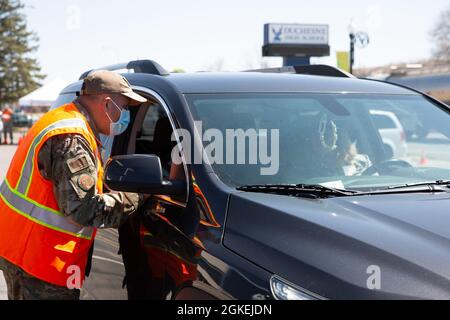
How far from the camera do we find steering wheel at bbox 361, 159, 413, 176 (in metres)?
3.22

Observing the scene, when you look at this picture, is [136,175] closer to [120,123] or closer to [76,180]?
[76,180]

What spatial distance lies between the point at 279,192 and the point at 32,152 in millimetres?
1137

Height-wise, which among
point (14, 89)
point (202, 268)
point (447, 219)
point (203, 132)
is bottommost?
point (14, 89)

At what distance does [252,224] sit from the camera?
91.0 inches

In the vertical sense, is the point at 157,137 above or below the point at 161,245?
above

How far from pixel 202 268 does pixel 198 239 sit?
13 cm

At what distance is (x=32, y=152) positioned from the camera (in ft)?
9.00

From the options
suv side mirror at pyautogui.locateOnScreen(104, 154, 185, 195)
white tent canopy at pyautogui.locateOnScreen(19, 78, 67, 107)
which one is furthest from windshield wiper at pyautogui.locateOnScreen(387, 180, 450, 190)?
white tent canopy at pyautogui.locateOnScreen(19, 78, 67, 107)

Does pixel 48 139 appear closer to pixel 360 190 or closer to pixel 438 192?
pixel 360 190

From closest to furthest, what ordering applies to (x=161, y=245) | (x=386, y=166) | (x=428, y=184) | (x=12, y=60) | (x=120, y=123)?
1. (x=161, y=245)
2. (x=428, y=184)
3. (x=120, y=123)
4. (x=386, y=166)
5. (x=12, y=60)

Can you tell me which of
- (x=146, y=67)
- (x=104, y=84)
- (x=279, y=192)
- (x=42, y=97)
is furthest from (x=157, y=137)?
(x=42, y=97)

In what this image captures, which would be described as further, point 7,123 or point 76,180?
point 7,123

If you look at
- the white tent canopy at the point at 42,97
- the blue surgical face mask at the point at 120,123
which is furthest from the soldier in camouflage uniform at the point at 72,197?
the white tent canopy at the point at 42,97

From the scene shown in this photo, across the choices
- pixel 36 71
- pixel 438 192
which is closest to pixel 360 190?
pixel 438 192
